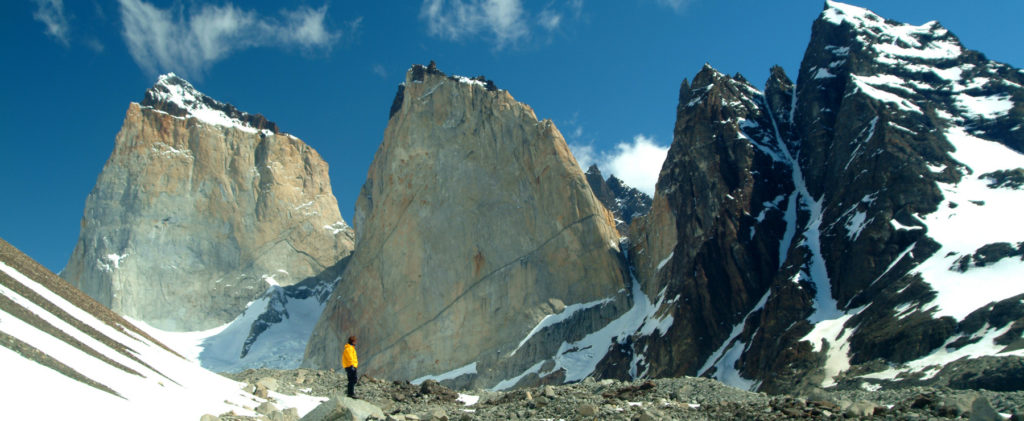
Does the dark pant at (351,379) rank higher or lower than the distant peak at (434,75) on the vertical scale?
lower

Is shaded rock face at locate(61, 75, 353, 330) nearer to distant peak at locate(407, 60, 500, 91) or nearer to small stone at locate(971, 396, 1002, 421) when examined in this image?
distant peak at locate(407, 60, 500, 91)

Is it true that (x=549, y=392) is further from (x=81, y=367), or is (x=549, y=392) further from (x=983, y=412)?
(x=81, y=367)

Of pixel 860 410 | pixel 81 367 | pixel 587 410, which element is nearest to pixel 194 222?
pixel 81 367

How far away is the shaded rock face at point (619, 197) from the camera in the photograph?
155125 mm

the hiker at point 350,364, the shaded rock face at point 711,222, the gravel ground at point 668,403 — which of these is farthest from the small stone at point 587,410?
the shaded rock face at point 711,222

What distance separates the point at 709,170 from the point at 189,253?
90.6 m

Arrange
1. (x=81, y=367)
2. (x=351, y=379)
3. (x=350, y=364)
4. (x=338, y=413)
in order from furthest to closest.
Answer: (x=351, y=379) < (x=350, y=364) < (x=81, y=367) < (x=338, y=413)

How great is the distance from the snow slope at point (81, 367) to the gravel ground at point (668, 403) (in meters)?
2.17

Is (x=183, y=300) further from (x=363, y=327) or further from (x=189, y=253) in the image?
(x=363, y=327)

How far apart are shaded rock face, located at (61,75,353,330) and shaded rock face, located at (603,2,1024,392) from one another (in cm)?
6942

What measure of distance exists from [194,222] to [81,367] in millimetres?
→ 123585

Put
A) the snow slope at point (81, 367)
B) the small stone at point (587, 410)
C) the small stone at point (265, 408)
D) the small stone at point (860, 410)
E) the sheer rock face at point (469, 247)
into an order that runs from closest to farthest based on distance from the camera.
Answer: the snow slope at point (81, 367), the small stone at point (860, 410), the small stone at point (587, 410), the small stone at point (265, 408), the sheer rock face at point (469, 247)

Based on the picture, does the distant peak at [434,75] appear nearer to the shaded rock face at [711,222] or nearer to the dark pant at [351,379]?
the shaded rock face at [711,222]

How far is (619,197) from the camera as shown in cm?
16562
